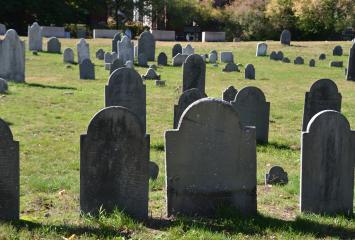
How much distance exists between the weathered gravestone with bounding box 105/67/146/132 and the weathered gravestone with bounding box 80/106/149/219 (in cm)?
464

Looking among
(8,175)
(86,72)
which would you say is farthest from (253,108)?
(86,72)

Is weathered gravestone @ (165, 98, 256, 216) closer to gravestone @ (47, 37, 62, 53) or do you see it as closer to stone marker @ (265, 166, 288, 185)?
stone marker @ (265, 166, 288, 185)

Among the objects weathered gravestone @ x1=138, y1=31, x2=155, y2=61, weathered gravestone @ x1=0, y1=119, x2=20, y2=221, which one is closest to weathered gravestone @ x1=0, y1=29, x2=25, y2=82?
weathered gravestone @ x1=138, y1=31, x2=155, y2=61

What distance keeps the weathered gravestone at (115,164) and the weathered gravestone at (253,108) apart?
→ 17.0 ft

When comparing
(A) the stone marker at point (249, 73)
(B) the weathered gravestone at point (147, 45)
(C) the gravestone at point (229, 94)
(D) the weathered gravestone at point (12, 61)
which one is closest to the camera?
(C) the gravestone at point (229, 94)

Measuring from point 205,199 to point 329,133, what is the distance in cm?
165

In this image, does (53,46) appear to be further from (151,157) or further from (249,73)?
(151,157)

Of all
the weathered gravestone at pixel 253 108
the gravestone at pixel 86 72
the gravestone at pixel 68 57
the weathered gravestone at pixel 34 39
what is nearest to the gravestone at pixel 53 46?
the weathered gravestone at pixel 34 39

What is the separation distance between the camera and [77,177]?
8.97 m

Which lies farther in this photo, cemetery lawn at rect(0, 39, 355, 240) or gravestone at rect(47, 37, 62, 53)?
gravestone at rect(47, 37, 62, 53)

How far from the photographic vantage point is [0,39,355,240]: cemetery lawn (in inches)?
254

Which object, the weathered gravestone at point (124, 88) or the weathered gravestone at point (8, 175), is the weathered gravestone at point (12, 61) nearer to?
the weathered gravestone at point (124, 88)

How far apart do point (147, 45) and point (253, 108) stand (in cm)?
1925

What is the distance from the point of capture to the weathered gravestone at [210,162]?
22.8 ft
